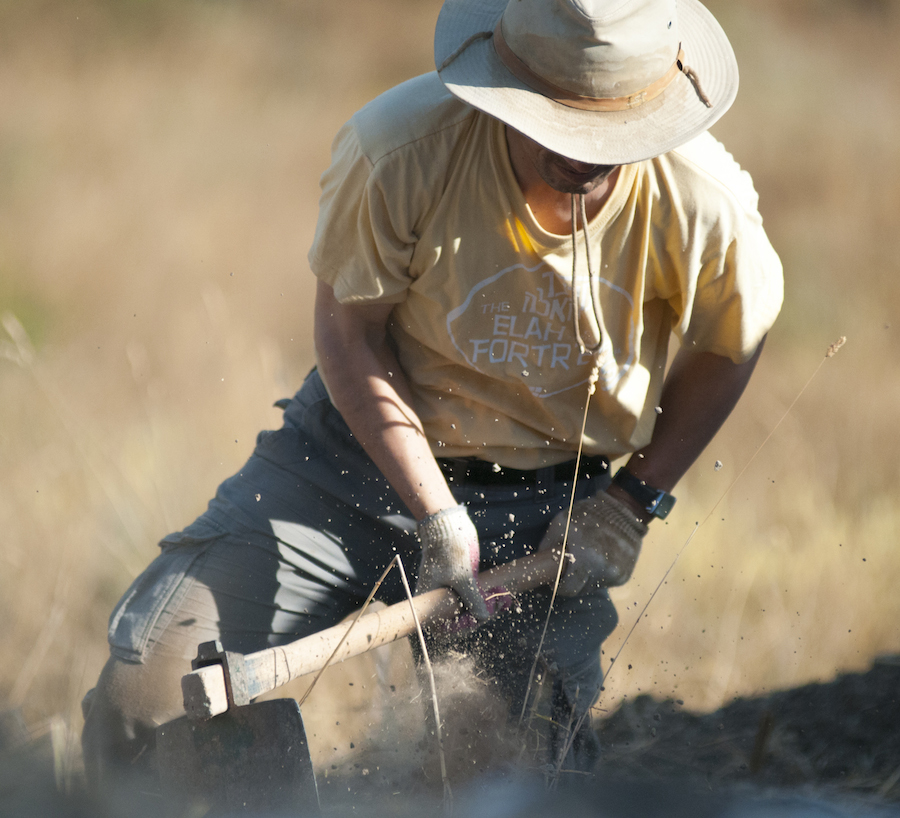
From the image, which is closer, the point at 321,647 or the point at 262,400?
the point at 321,647

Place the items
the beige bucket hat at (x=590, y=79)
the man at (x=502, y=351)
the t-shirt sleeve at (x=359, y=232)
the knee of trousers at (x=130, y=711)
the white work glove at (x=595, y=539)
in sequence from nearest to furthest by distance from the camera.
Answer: the beige bucket hat at (x=590, y=79) < the man at (x=502, y=351) < the t-shirt sleeve at (x=359, y=232) < the knee of trousers at (x=130, y=711) < the white work glove at (x=595, y=539)

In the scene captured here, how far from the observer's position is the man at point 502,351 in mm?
1689

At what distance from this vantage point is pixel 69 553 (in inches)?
136

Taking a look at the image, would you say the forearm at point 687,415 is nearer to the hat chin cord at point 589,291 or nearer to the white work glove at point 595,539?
the white work glove at point 595,539

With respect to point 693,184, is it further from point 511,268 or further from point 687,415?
point 687,415

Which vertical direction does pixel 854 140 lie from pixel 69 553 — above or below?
above

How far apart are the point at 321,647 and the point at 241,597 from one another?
0.39 meters

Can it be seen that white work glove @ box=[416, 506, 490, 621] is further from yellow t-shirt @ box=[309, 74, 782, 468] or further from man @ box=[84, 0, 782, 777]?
yellow t-shirt @ box=[309, 74, 782, 468]

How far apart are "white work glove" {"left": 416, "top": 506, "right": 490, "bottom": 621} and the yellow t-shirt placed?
209 millimetres

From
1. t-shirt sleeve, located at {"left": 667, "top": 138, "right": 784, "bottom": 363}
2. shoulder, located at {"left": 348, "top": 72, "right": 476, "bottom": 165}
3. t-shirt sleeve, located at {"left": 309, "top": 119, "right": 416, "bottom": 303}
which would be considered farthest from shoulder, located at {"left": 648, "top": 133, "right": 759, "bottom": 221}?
t-shirt sleeve, located at {"left": 309, "top": 119, "right": 416, "bottom": 303}

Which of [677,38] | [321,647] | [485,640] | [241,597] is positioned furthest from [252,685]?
[677,38]

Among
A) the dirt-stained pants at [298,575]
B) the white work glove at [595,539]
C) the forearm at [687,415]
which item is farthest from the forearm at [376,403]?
the forearm at [687,415]

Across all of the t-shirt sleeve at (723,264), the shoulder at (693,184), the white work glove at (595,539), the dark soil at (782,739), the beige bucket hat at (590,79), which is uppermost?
the beige bucket hat at (590,79)

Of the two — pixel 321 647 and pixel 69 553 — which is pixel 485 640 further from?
pixel 69 553
